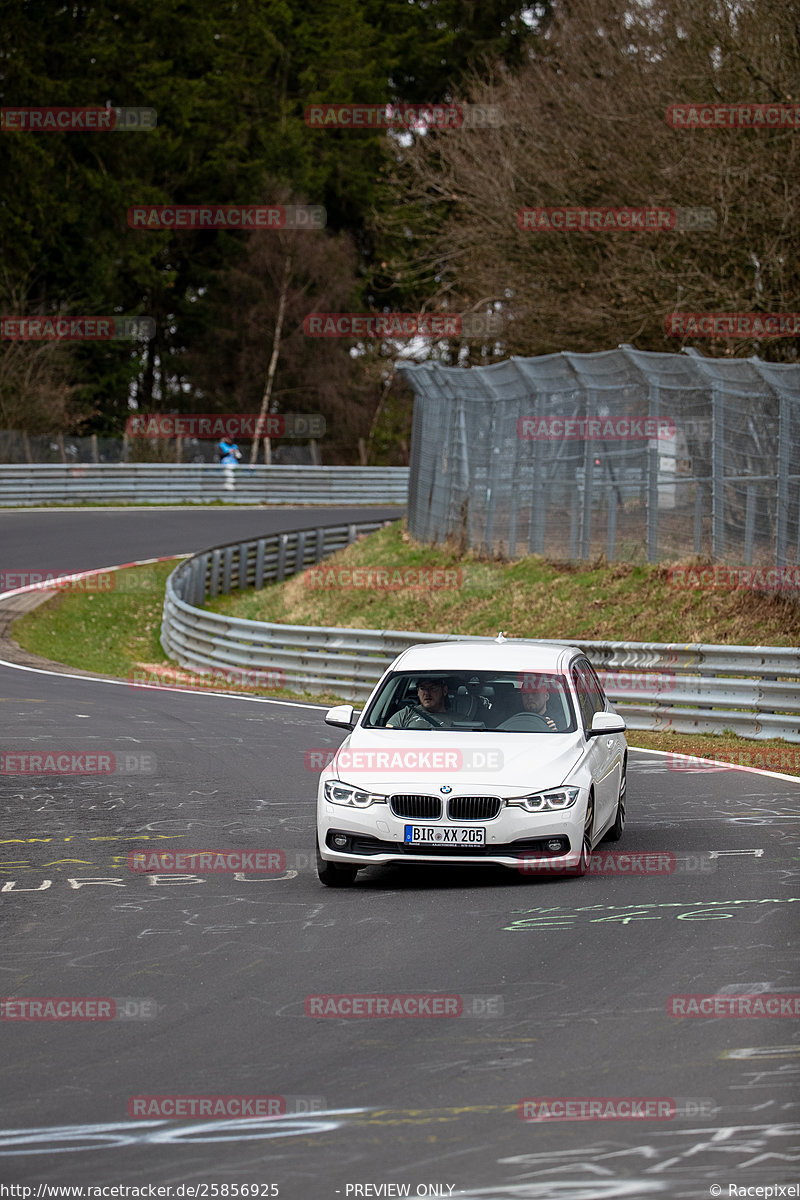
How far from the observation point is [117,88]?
58438 mm

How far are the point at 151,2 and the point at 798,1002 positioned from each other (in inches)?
2315

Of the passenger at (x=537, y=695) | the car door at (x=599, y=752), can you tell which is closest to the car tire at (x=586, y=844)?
the car door at (x=599, y=752)

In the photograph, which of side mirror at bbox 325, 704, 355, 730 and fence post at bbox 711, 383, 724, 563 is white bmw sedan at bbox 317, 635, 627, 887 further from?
fence post at bbox 711, 383, 724, 563

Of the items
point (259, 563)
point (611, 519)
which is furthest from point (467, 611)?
point (259, 563)

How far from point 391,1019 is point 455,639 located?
9928 millimetres

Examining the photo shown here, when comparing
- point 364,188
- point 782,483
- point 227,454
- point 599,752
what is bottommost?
point 599,752

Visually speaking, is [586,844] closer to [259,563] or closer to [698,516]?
[698,516]

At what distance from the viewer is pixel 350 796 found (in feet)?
30.7

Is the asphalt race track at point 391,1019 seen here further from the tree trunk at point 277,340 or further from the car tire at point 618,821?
the tree trunk at point 277,340

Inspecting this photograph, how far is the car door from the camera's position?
32.7 ft

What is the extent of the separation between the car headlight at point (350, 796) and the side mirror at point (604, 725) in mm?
1608

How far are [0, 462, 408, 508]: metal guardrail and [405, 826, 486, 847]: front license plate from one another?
119 feet

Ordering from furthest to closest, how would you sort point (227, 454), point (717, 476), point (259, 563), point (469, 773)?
point (227, 454), point (259, 563), point (717, 476), point (469, 773)

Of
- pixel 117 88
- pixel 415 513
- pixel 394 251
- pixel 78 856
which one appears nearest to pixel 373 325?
pixel 394 251
